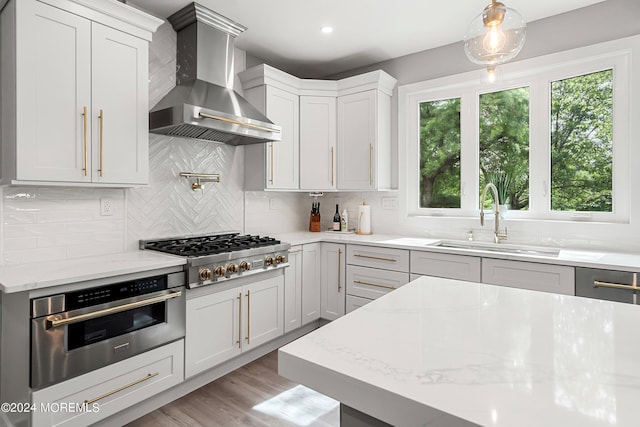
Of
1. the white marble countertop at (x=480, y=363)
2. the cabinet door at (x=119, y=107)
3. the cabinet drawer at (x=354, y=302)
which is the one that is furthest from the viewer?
the cabinet drawer at (x=354, y=302)

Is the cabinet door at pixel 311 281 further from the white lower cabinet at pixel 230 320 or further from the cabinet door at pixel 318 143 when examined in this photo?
the cabinet door at pixel 318 143

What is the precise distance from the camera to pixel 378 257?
3027 mm

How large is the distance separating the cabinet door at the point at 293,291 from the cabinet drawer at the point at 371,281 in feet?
1.46

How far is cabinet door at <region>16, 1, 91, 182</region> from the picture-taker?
182 centimetres

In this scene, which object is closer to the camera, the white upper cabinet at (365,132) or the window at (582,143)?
the window at (582,143)

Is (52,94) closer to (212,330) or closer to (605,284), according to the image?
(212,330)

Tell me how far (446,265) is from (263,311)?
141 cm

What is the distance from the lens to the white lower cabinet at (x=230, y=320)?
7.52ft

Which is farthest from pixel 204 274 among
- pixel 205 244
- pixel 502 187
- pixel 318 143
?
pixel 502 187

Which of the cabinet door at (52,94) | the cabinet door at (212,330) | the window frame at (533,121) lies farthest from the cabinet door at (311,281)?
the cabinet door at (52,94)

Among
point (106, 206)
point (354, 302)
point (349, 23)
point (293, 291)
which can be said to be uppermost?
point (349, 23)

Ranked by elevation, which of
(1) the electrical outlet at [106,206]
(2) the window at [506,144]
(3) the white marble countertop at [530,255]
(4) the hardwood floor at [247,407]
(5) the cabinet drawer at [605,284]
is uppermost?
(2) the window at [506,144]

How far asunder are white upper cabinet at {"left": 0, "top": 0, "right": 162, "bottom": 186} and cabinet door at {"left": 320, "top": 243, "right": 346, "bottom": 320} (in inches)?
65.9

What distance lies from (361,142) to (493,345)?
277 centimetres
